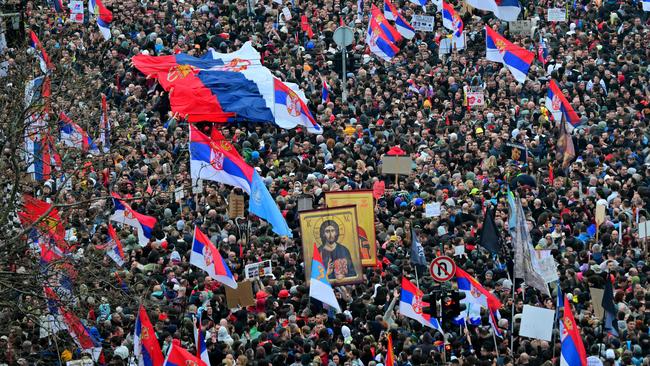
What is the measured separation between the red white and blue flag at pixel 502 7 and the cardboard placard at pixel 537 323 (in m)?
17.5

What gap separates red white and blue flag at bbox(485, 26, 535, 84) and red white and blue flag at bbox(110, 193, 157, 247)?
11016 millimetres

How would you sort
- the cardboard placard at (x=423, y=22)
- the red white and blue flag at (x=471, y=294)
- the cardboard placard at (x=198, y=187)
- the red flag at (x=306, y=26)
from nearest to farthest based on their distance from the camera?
the red white and blue flag at (x=471, y=294)
the cardboard placard at (x=198, y=187)
the cardboard placard at (x=423, y=22)
the red flag at (x=306, y=26)

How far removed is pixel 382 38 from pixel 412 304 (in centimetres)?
1513

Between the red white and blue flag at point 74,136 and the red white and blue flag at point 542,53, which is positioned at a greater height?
the red white and blue flag at point 542,53

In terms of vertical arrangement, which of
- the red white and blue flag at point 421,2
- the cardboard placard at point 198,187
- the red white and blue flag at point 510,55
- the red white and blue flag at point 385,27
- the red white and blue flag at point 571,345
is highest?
the red white and blue flag at point 421,2

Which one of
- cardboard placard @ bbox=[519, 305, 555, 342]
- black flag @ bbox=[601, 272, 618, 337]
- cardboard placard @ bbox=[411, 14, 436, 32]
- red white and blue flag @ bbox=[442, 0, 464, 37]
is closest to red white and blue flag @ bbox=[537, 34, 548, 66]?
red white and blue flag @ bbox=[442, 0, 464, 37]

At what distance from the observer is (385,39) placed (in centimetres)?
3853

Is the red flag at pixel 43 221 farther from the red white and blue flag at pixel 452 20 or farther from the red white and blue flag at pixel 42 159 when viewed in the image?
the red white and blue flag at pixel 452 20

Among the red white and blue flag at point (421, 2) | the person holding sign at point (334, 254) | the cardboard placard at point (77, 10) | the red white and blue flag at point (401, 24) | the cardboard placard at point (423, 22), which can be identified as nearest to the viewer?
the person holding sign at point (334, 254)

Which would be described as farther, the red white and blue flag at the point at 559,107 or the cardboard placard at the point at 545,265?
the red white and blue flag at the point at 559,107

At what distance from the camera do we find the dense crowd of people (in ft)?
78.8

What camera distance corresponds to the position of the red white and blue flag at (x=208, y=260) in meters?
25.3

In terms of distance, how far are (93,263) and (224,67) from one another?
15429 mm

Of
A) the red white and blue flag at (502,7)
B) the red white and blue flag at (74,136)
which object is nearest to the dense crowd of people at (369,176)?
the red white and blue flag at (74,136)
